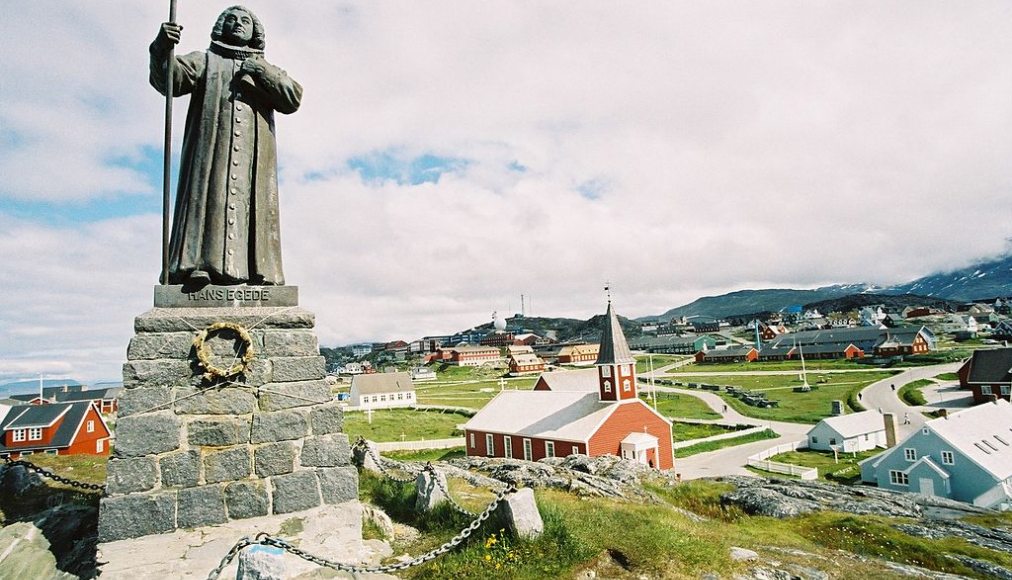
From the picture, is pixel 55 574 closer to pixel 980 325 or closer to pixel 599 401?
pixel 599 401

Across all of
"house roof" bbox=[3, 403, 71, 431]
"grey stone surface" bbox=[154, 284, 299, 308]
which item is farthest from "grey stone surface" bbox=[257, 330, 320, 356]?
"house roof" bbox=[3, 403, 71, 431]

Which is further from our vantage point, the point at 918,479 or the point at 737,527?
the point at 918,479

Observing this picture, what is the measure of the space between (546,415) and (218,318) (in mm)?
28706

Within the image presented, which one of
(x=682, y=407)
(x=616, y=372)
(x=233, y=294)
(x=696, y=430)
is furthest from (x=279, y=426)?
(x=682, y=407)

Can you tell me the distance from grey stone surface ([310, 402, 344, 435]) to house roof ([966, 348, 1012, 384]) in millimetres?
64119

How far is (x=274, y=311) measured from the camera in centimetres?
624

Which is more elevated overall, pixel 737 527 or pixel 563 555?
pixel 563 555

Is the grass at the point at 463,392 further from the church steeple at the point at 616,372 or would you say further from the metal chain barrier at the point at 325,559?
the metal chain barrier at the point at 325,559

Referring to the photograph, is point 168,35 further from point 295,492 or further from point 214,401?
A: point 295,492

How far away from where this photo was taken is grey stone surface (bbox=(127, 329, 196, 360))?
18.3 ft

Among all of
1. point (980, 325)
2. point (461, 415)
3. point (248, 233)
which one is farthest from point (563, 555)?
point (980, 325)

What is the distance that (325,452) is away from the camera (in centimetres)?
605

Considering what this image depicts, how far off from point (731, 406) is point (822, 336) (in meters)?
60.2

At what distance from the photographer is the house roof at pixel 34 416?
3042 centimetres
